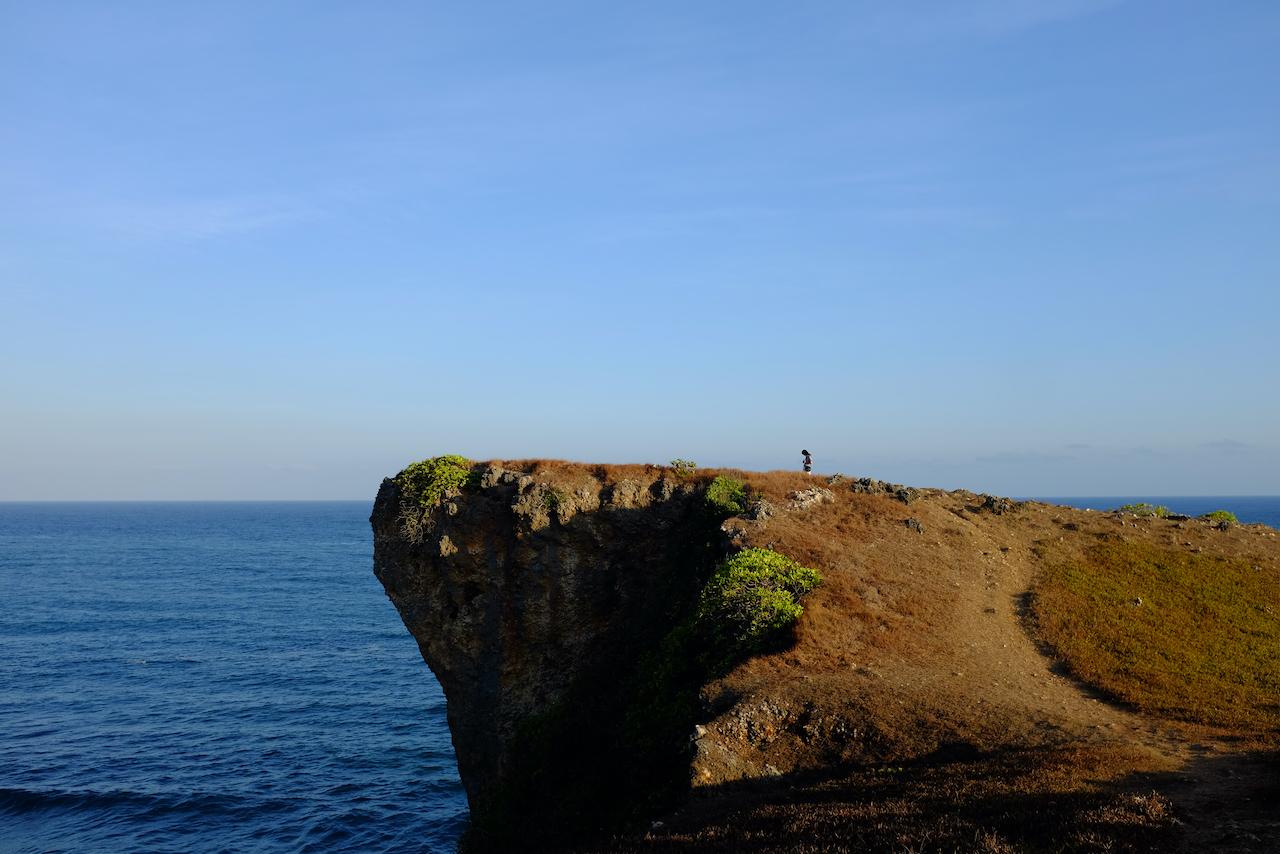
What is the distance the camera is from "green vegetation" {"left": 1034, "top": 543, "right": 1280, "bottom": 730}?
1004 inches

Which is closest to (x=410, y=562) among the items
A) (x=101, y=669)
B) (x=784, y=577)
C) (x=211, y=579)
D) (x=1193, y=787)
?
(x=784, y=577)

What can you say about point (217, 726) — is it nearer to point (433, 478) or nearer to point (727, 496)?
point (433, 478)

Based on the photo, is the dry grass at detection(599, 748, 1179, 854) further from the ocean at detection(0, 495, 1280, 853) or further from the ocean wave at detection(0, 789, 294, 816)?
the ocean wave at detection(0, 789, 294, 816)

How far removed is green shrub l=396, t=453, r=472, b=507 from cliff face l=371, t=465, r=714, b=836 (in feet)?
1.42

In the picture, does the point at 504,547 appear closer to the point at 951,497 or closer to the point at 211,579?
the point at 951,497

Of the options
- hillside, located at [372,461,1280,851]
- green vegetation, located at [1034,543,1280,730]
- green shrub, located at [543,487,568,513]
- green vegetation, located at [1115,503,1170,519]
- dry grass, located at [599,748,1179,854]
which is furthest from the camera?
green vegetation, located at [1115,503,1170,519]

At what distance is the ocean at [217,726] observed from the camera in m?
41.3

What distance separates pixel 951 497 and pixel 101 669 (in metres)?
64.9

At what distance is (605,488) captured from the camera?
3800 centimetres

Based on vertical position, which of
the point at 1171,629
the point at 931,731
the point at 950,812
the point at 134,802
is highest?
the point at 1171,629

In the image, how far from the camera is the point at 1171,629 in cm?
3153

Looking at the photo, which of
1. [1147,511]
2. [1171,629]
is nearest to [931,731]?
[1171,629]

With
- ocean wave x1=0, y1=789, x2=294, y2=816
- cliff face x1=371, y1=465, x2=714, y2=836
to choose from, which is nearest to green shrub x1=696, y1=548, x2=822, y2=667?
cliff face x1=371, y1=465, x2=714, y2=836

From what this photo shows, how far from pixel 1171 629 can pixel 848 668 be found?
14532 millimetres
